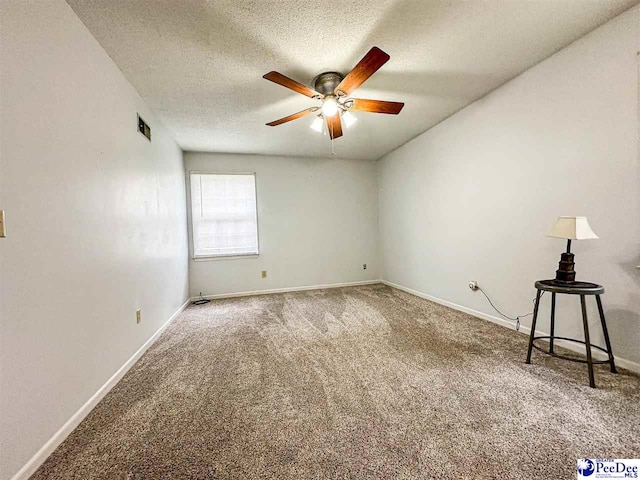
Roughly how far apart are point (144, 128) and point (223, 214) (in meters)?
1.95

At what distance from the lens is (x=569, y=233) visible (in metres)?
1.74

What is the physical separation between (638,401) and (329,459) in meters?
1.76

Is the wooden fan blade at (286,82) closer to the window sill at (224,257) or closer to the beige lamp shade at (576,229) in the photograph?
the beige lamp shade at (576,229)

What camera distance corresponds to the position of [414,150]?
396cm

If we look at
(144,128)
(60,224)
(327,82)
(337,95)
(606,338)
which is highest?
(327,82)

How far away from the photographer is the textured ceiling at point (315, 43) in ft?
5.33

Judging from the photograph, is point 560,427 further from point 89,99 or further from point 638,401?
point 89,99

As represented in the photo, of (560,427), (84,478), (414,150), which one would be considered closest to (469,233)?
(414,150)

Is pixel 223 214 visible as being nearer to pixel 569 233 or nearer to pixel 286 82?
pixel 286 82

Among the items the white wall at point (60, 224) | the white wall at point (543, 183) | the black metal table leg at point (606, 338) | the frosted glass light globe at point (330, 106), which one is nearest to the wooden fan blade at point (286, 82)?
the frosted glass light globe at point (330, 106)

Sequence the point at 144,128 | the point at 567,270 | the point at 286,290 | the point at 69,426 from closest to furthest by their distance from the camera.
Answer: the point at 69,426 < the point at 567,270 < the point at 144,128 < the point at 286,290
